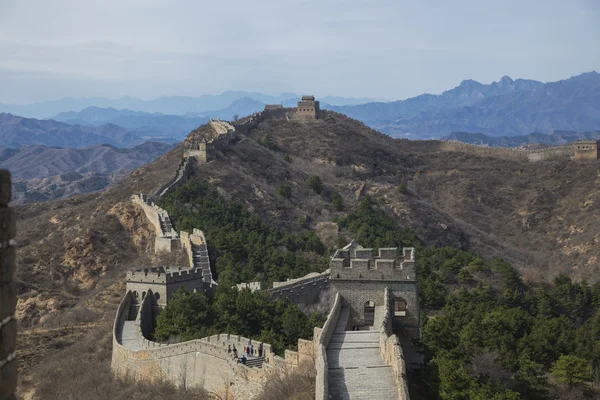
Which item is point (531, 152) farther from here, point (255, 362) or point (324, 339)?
point (324, 339)

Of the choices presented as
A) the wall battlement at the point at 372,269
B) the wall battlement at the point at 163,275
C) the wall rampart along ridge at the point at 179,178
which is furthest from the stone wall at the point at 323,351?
the wall rampart along ridge at the point at 179,178

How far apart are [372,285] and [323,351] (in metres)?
5.35

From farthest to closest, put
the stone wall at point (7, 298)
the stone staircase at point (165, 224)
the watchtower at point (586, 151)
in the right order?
the watchtower at point (586, 151) < the stone staircase at point (165, 224) < the stone wall at point (7, 298)

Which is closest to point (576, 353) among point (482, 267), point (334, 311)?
point (334, 311)

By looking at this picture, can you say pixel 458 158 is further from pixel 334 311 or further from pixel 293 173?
pixel 334 311

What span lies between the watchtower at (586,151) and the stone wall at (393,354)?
74.7 metres

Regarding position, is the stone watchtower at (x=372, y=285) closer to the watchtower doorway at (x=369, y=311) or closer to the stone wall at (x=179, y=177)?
the watchtower doorway at (x=369, y=311)

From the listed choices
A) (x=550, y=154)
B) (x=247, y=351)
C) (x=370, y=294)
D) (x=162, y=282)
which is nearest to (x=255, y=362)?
(x=247, y=351)

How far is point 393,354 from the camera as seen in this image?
54.5ft

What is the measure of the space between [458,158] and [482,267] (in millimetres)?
48420

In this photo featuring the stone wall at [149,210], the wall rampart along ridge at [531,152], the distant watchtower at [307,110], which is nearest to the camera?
the stone wall at [149,210]

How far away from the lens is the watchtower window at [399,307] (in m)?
22.3

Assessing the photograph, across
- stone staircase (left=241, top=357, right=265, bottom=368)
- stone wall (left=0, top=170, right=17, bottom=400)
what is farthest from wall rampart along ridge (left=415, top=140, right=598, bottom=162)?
stone wall (left=0, top=170, right=17, bottom=400)

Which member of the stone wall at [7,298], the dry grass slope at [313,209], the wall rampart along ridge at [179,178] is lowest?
the dry grass slope at [313,209]
